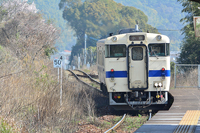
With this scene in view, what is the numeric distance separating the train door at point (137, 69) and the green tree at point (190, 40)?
1149cm

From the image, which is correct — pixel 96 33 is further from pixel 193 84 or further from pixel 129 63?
pixel 129 63

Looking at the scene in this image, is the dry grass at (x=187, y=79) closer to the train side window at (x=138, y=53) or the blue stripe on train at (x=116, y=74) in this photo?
the train side window at (x=138, y=53)

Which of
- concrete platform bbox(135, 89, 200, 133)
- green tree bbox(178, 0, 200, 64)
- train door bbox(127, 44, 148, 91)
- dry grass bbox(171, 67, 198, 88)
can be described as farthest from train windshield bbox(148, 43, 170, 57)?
green tree bbox(178, 0, 200, 64)

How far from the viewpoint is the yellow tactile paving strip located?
8.16 meters

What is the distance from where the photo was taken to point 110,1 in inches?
3056

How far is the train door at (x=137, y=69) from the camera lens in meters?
13.1

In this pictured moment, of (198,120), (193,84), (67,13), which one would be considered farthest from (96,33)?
(198,120)

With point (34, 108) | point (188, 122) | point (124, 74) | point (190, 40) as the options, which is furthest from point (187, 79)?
point (34, 108)

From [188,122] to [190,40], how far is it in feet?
57.4

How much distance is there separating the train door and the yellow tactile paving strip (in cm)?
267

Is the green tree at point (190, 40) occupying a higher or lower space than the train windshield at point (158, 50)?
higher

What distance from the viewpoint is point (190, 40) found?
84.0ft

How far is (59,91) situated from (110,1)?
216 feet

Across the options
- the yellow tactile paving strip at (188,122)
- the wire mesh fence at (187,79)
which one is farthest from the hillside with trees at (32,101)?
the wire mesh fence at (187,79)
